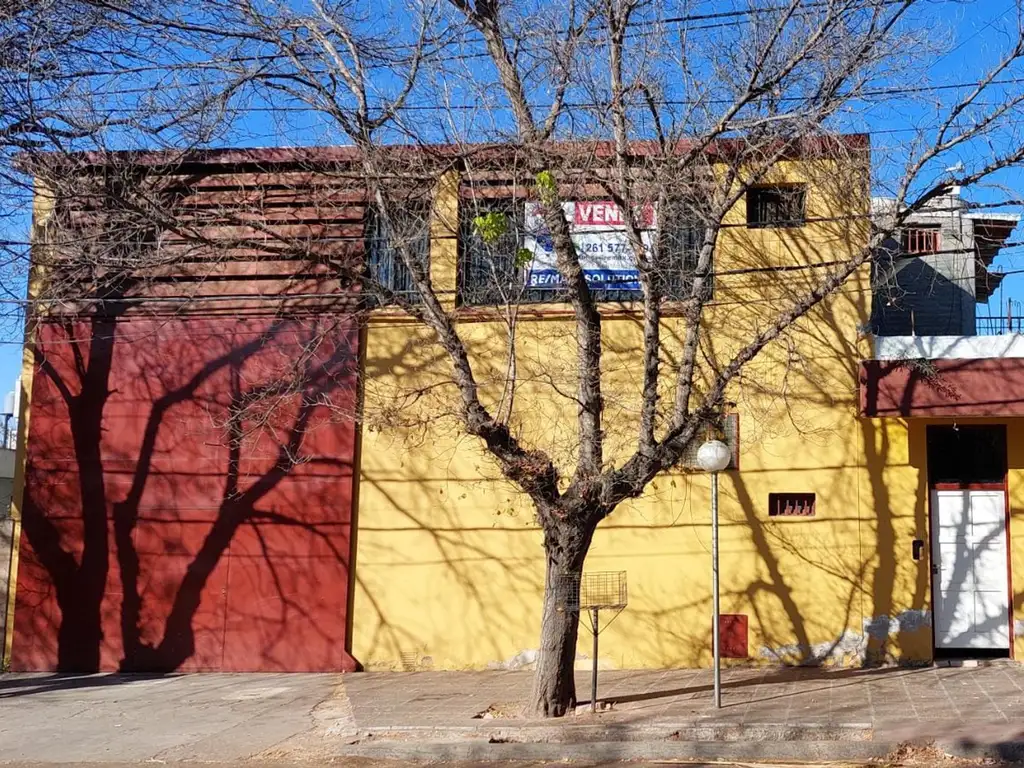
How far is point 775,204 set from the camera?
509 inches

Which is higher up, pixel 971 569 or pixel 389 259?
pixel 389 259

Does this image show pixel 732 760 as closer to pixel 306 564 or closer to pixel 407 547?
pixel 407 547

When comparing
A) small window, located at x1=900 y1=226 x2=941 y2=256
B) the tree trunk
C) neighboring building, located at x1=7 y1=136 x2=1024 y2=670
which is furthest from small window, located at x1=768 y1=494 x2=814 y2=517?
small window, located at x1=900 y1=226 x2=941 y2=256

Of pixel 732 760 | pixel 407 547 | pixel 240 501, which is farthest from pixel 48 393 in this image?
pixel 732 760

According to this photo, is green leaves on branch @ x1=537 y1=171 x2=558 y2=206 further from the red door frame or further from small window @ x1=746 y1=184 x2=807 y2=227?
the red door frame

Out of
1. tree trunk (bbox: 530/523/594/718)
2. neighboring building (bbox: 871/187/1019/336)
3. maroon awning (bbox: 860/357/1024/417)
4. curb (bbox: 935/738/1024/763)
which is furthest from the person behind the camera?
neighboring building (bbox: 871/187/1019/336)

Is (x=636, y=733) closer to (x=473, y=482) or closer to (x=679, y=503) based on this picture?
(x=679, y=503)

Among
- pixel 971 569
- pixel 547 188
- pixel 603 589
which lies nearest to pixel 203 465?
pixel 603 589

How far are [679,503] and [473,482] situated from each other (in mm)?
2524

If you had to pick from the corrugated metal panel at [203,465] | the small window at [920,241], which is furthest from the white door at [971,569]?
the corrugated metal panel at [203,465]

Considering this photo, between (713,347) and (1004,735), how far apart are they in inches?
221

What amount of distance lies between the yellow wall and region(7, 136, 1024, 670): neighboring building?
0.03m

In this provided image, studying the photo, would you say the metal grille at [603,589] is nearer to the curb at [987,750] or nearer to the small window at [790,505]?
the small window at [790,505]

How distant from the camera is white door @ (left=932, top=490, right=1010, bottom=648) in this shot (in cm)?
1194
